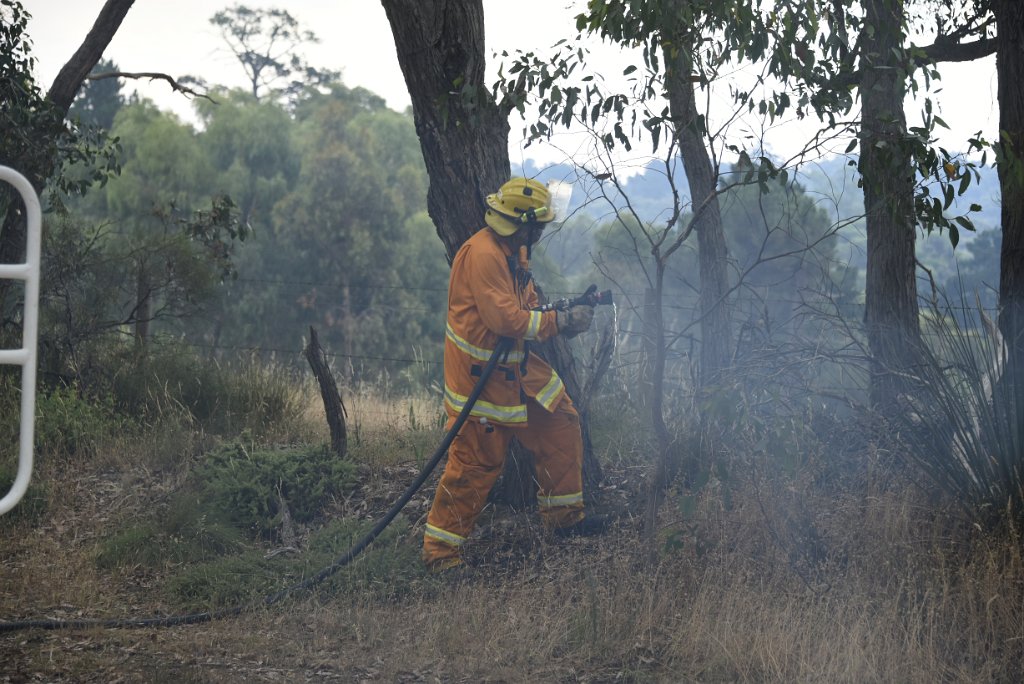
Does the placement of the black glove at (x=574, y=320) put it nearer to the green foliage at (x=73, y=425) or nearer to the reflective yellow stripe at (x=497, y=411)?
the reflective yellow stripe at (x=497, y=411)

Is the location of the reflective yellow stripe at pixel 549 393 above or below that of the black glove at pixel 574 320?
below

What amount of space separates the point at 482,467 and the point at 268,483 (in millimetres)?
1963

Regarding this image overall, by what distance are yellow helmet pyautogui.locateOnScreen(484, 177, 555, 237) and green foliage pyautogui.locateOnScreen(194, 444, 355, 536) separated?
7.90 ft

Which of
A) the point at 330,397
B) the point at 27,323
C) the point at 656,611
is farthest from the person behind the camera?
the point at 330,397

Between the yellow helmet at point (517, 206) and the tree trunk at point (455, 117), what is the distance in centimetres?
57

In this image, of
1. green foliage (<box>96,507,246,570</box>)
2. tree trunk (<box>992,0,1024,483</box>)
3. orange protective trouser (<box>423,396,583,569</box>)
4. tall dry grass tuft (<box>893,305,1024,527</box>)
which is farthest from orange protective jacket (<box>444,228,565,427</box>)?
tree trunk (<box>992,0,1024,483</box>)

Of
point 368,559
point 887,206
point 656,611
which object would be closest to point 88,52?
point 368,559

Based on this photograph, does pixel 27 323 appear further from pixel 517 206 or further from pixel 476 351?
pixel 517 206

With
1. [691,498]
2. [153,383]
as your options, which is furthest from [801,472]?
[153,383]

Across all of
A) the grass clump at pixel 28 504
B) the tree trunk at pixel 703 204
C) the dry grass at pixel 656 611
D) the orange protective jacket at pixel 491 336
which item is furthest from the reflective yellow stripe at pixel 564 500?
the grass clump at pixel 28 504

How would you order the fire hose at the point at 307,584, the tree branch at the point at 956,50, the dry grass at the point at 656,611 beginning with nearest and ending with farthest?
the dry grass at the point at 656,611
the fire hose at the point at 307,584
the tree branch at the point at 956,50

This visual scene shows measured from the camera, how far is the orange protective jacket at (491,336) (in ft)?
19.4

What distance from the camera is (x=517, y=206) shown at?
238 inches

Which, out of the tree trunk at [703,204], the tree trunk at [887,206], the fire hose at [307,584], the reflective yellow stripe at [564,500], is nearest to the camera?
the fire hose at [307,584]
